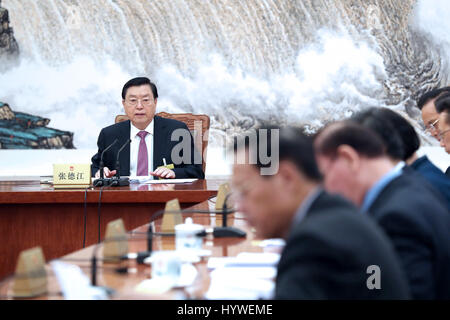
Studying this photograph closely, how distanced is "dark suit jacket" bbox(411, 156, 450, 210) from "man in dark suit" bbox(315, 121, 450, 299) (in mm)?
946

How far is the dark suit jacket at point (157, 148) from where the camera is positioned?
15.2 ft

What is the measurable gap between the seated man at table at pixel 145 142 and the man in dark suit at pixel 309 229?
3373 millimetres

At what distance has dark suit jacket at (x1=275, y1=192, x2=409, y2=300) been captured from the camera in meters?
1.05

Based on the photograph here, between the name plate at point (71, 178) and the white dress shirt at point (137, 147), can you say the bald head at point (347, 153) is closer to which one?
the name plate at point (71, 178)

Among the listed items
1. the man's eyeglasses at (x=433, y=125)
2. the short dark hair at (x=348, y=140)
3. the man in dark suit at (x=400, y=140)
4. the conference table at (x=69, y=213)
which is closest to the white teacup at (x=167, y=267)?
the short dark hair at (x=348, y=140)

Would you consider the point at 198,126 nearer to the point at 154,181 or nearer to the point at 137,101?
the point at 137,101

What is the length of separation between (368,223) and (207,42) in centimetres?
511

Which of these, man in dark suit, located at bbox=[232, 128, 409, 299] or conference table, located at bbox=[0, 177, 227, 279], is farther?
conference table, located at bbox=[0, 177, 227, 279]

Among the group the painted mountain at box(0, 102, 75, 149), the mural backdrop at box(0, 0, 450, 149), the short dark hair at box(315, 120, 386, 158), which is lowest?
the short dark hair at box(315, 120, 386, 158)

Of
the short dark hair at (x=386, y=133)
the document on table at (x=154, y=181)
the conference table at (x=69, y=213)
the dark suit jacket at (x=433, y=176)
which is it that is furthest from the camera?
the document on table at (x=154, y=181)

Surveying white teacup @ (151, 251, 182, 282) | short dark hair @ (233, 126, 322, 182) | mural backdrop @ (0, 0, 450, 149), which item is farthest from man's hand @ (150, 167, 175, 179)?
short dark hair @ (233, 126, 322, 182)

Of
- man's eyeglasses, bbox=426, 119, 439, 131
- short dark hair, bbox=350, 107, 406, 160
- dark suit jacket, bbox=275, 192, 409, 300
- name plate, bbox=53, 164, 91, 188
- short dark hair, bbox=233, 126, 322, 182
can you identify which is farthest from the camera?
name plate, bbox=53, 164, 91, 188

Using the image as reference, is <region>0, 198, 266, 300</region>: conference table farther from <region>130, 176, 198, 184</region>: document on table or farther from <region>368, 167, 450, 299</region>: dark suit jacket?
<region>130, 176, 198, 184</region>: document on table

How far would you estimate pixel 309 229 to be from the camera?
3.50 ft
